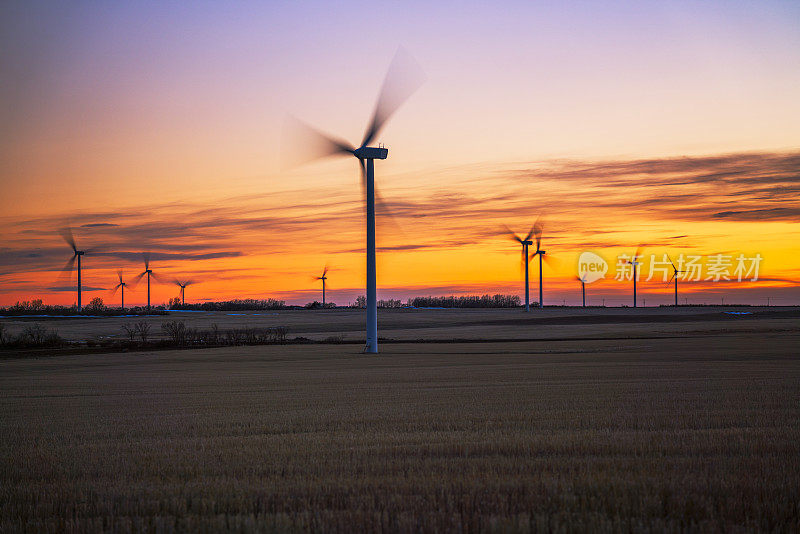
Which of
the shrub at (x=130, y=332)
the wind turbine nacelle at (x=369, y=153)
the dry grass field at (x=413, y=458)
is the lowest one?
the shrub at (x=130, y=332)

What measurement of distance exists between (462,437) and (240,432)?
5.36 metres

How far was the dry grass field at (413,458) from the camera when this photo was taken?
945cm

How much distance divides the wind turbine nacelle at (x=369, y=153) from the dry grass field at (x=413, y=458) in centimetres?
3858

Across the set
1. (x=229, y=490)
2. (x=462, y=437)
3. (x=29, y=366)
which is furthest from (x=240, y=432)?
(x=29, y=366)

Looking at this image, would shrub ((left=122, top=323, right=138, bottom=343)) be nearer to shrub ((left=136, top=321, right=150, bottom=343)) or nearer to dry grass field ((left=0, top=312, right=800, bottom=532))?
shrub ((left=136, top=321, right=150, bottom=343))

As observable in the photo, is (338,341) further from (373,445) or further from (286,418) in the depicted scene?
(373,445)

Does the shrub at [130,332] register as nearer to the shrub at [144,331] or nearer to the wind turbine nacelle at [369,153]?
the shrub at [144,331]

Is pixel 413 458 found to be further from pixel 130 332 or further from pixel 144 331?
pixel 130 332

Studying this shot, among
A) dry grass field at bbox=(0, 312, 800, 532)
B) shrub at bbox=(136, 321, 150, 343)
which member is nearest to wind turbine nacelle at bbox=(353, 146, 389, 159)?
shrub at bbox=(136, 321, 150, 343)

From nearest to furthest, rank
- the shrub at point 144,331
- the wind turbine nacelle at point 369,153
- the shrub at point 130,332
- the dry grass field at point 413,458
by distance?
the dry grass field at point 413,458 → the wind turbine nacelle at point 369,153 → the shrub at point 144,331 → the shrub at point 130,332

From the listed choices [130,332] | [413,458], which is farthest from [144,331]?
[413,458]

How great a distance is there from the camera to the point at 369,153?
66.7 meters

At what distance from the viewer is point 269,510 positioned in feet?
33.1

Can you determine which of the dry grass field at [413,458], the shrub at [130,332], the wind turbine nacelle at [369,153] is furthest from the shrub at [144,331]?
the dry grass field at [413,458]
